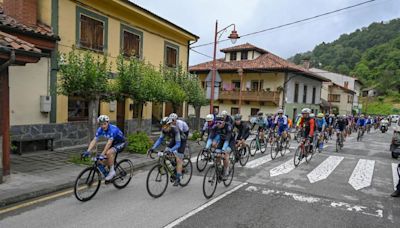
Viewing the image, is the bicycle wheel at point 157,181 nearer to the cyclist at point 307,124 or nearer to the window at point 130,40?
the cyclist at point 307,124

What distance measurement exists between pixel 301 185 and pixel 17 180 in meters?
7.13


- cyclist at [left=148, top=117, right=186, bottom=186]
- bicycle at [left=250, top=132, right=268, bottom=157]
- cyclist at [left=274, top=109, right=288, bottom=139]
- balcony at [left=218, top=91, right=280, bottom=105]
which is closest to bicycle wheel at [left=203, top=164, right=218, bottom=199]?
cyclist at [left=148, top=117, right=186, bottom=186]

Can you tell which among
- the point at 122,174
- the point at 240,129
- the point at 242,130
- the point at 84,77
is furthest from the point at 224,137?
the point at 84,77

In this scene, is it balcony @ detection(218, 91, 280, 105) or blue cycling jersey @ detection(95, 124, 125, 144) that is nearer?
blue cycling jersey @ detection(95, 124, 125, 144)

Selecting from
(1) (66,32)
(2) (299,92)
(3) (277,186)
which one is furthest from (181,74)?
(2) (299,92)

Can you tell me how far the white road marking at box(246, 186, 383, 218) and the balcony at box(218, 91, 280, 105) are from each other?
22.3 meters

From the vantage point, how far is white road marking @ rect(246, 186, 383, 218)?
19.6 feet

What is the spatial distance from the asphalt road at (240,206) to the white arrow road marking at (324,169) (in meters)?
0.12

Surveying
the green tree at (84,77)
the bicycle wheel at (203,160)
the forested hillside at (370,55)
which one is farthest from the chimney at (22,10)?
the forested hillside at (370,55)

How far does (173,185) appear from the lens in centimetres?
691

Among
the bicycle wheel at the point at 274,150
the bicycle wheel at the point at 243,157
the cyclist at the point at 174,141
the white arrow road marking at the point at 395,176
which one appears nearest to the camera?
the cyclist at the point at 174,141

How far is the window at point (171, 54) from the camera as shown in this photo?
17859mm

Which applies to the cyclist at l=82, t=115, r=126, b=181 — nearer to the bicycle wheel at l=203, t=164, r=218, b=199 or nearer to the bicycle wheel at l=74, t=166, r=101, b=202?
the bicycle wheel at l=74, t=166, r=101, b=202

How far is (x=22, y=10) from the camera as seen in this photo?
32.7 ft
